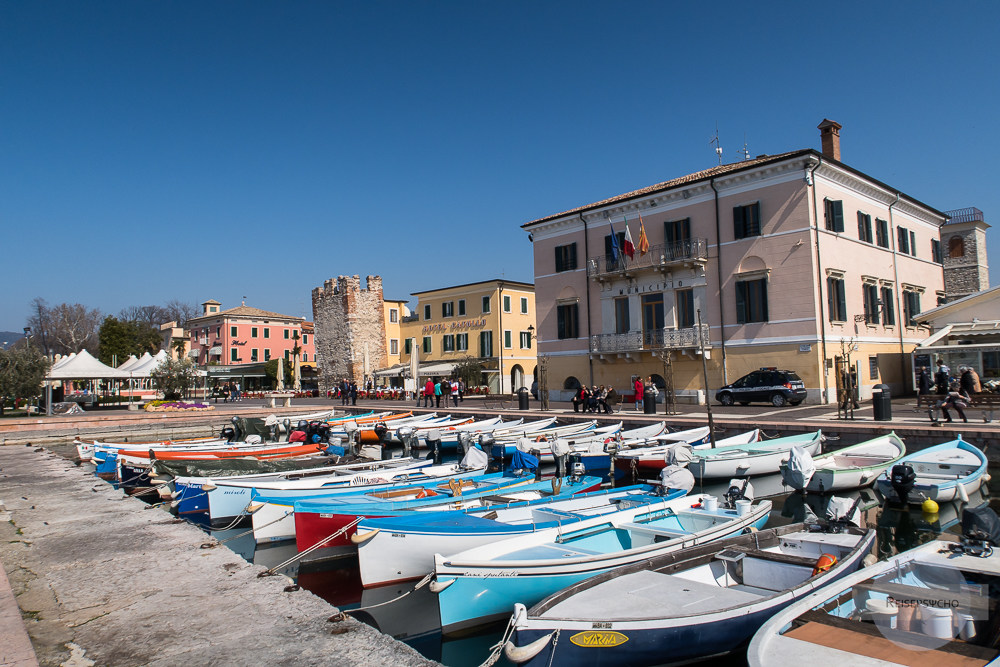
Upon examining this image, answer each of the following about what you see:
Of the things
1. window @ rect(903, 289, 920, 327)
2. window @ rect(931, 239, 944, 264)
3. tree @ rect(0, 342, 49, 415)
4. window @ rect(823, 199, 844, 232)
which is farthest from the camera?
window @ rect(931, 239, 944, 264)

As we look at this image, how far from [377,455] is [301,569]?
35.3ft

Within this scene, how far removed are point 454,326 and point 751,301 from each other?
2632cm

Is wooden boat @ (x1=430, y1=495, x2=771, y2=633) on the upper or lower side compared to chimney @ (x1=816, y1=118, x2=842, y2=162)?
lower

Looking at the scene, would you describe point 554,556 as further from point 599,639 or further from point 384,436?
point 384,436

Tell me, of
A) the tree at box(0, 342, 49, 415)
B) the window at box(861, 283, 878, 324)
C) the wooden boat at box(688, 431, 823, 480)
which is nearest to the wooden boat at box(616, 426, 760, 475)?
the wooden boat at box(688, 431, 823, 480)

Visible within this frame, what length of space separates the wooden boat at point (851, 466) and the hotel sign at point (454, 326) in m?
34.0

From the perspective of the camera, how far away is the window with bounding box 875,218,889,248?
3225 centimetres

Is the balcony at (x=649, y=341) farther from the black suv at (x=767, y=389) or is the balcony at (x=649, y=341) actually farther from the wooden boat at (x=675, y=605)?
the wooden boat at (x=675, y=605)

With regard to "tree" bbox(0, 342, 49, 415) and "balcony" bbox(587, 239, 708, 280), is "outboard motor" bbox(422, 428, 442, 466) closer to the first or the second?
"balcony" bbox(587, 239, 708, 280)

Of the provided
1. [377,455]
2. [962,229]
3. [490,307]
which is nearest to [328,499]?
[377,455]

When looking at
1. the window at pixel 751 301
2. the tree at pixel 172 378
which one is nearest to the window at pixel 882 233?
the window at pixel 751 301

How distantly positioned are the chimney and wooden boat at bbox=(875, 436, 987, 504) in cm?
2165

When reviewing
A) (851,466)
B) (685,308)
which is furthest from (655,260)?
(851,466)

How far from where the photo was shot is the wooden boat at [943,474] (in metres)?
13.1
